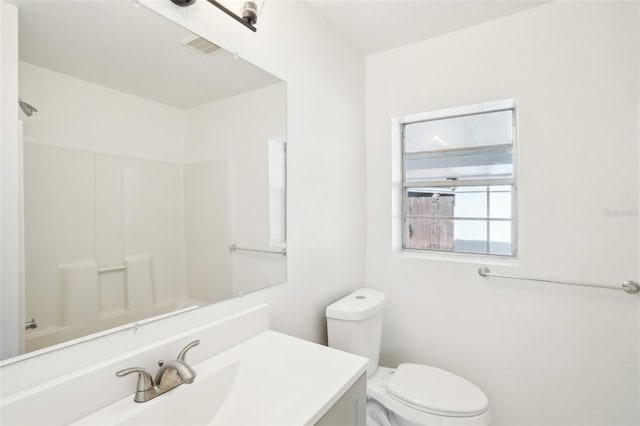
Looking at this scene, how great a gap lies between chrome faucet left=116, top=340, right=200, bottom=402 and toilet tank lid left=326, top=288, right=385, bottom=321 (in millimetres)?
843

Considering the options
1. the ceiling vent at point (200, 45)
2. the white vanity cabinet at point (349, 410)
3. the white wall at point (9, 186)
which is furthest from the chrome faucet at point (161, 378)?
the ceiling vent at point (200, 45)

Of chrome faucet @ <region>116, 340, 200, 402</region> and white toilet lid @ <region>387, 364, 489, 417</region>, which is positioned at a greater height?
chrome faucet @ <region>116, 340, 200, 402</region>

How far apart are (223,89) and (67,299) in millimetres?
825

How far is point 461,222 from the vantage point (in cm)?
200

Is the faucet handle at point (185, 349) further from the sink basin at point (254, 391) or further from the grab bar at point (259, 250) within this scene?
the grab bar at point (259, 250)

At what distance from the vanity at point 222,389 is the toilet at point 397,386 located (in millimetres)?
476

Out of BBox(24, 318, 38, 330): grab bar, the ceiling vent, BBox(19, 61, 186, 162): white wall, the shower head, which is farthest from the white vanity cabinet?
the ceiling vent

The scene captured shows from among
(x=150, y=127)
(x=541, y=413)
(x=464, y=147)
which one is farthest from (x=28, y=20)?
(x=541, y=413)

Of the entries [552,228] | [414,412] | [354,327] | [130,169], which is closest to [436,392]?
[414,412]

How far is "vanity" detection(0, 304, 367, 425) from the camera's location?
700 millimetres

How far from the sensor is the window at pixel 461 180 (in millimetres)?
1845

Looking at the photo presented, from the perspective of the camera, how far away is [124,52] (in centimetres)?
89

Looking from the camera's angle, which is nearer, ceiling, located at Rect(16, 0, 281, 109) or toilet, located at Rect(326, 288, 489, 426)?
ceiling, located at Rect(16, 0, 281, 109)

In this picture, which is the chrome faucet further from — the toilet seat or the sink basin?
the toilet seat
